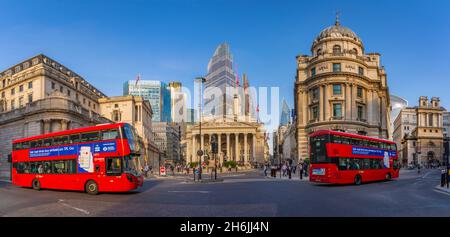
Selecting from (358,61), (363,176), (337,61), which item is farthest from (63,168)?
(358,61)

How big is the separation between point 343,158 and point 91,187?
53.8ft

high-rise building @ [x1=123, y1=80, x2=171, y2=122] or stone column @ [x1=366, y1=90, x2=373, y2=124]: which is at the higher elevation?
high-rise building @ [x1=123, y1=80, x2=171, y2=122]

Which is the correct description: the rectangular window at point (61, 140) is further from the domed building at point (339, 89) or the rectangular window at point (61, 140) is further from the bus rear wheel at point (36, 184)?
the domed building at point (339, 89)

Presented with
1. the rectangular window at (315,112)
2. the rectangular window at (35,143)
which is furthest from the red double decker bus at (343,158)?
the rectangular window at (315,112)

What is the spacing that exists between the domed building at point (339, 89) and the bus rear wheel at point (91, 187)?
3946 centimetres

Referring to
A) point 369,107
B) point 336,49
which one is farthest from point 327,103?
point 336,49

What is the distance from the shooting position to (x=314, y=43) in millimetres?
61156

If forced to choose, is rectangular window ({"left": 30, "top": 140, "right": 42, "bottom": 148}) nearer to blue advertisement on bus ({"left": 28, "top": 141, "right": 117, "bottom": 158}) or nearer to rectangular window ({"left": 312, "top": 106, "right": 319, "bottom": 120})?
blue advertisement on bus ({"left": 28, "top": 141, "right": 117, "bottom": 158})

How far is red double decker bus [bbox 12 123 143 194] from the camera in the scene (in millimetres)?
18656

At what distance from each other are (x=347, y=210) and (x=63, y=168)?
16.3 metres

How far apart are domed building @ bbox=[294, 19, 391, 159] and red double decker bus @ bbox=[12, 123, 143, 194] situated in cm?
3875

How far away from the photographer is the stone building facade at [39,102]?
40812 millimetres

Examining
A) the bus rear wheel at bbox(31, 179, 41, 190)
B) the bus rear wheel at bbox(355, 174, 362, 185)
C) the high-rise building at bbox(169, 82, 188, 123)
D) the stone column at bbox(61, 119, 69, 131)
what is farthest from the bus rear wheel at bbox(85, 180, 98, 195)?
the high-rise building at bbox(169, 82, 188, 123)

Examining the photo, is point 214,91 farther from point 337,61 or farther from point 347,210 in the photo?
point 347,210
